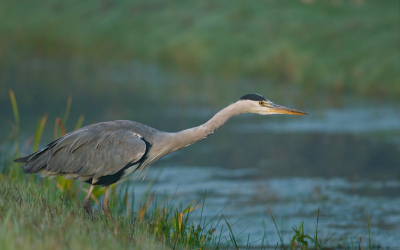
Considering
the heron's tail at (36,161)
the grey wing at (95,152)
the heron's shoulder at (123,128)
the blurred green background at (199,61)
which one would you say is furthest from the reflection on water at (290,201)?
the heron's tail at (36,161)

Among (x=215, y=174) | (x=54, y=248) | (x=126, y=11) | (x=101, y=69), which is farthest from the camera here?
(x=126, y=11)

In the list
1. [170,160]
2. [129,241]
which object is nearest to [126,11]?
[170,160]

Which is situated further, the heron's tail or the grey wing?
the heron's tail

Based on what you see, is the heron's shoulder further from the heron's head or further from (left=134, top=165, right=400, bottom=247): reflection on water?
(left=134, top=165, right=400, bottom=247): reflection on water

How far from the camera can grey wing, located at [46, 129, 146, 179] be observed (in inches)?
241

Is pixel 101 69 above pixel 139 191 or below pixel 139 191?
above

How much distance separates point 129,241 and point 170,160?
7.24 m

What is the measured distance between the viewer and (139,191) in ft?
31.5

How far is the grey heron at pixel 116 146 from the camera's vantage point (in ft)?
20.2

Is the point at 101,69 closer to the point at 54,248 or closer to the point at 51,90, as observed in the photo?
the point at 51,90

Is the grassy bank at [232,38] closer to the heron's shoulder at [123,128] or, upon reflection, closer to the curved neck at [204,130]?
the curved neck at [204,130]

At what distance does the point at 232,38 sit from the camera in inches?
843

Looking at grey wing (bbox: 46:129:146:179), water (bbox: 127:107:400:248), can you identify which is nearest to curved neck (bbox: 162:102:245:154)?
grey wing (bbox: 46:129:146:179)

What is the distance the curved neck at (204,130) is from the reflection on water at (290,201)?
1684mm
